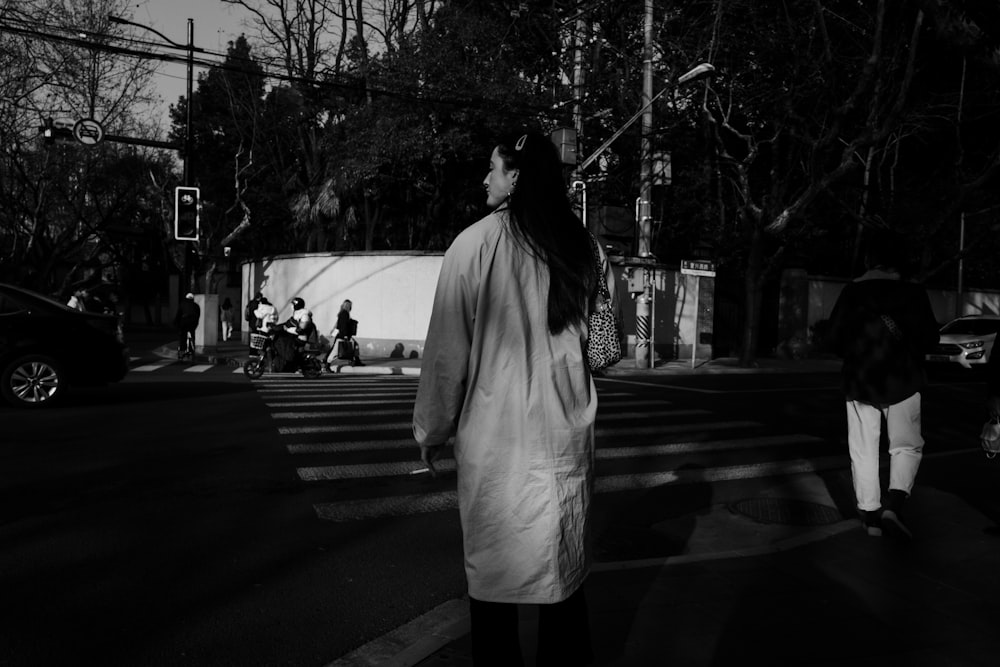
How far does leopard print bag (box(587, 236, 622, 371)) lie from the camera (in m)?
2.53

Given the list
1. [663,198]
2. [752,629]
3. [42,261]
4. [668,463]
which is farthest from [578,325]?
[42,261]

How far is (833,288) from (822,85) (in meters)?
9.39

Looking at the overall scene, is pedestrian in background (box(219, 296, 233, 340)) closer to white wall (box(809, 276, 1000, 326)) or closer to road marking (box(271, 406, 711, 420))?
white wall (box(809, 276, 1000, 326))

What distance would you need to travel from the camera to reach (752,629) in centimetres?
355

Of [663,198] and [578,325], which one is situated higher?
[663,198]

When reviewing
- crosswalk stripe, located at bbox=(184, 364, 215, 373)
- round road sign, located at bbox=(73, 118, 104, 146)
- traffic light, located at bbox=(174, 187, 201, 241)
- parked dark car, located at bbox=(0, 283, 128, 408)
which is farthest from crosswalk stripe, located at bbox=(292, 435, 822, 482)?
round road sign, located at bbox=(73, 118, 104, 146)

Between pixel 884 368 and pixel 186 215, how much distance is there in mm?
17885

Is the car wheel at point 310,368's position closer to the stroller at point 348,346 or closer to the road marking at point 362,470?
the stroller at point 348,346

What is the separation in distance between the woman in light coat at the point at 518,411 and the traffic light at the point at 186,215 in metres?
18.7

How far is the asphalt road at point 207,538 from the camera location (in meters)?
3.58

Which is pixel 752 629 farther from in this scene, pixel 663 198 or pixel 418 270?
pixel 663 198

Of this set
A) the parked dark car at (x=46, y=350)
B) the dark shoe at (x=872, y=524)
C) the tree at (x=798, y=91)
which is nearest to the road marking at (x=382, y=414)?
the parked dark car at (x=46, y=350)

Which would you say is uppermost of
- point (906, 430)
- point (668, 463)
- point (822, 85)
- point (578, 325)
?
point (822, 85)

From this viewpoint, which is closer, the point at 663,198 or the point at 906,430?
the point at 906,430
